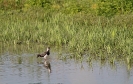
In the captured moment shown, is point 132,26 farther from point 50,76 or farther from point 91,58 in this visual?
point 50,76

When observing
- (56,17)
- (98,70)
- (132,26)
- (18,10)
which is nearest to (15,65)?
(98,70)

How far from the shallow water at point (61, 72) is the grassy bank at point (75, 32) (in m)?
0.70

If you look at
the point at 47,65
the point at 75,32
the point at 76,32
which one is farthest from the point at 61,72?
the point at 76,32

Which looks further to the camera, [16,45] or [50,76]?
[16,45]

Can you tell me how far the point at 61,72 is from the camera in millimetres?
13969

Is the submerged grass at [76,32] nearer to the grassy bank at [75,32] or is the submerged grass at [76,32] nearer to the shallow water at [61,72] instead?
the grassy bank at [75,32]

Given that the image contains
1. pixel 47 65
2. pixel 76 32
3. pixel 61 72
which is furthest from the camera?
pixel 76 32

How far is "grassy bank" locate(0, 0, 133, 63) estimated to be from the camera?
53.1ft

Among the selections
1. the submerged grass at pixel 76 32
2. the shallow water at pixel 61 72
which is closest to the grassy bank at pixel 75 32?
the submerged grass at pixel 76 32

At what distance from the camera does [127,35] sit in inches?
687

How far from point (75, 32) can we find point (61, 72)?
4.70 meters

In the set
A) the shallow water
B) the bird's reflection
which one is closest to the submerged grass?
the shallow water

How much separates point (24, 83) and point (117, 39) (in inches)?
210

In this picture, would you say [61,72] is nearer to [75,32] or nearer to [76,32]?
[75,32]
